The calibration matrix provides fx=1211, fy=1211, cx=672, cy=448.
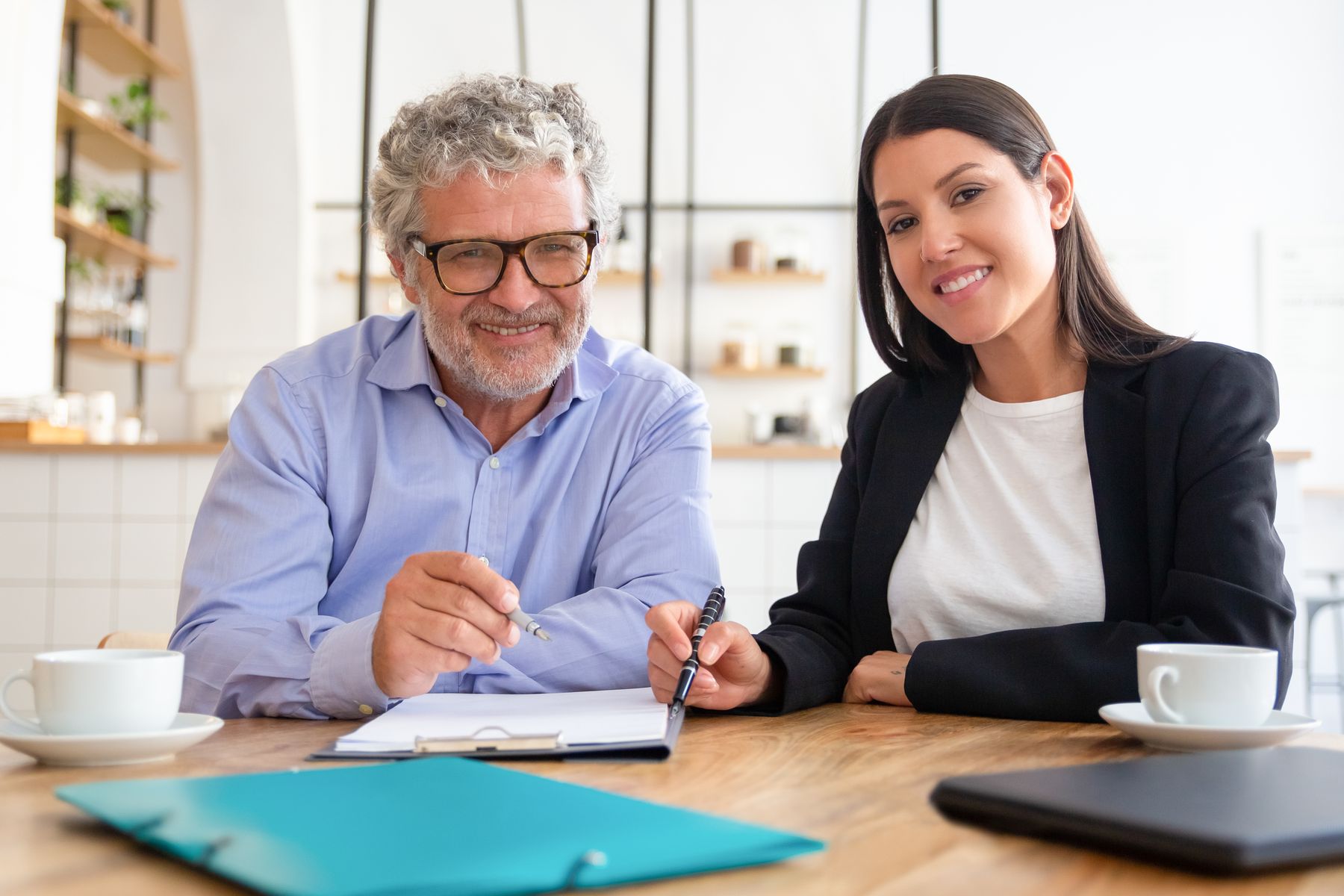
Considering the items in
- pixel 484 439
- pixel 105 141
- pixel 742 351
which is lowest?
pixel 484 439

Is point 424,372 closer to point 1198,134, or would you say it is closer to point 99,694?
point 99,694

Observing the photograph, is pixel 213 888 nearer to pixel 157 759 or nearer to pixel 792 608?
pixel 157 759

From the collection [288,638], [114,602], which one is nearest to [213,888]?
[288,638]

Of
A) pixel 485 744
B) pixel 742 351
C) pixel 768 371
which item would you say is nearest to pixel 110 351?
pixel 742 351

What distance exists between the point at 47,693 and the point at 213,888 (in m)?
0.39

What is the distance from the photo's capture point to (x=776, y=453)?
3.37 meters

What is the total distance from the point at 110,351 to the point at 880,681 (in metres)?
5.50

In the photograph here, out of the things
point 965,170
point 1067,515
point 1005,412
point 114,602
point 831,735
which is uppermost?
point 965,170

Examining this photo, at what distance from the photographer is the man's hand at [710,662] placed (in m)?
1.10

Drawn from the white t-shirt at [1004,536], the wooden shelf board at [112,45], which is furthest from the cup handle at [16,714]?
the wooden shelf board at [112,45]

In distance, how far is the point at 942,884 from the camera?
1.77 feet

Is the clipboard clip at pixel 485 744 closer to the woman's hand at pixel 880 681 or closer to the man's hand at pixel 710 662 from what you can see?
the man's hand at pixel 710 662

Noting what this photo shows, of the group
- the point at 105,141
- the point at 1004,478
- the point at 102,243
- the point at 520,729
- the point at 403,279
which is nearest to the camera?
the point at 520,729

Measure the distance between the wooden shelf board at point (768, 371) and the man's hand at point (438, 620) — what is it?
553 centimetres
